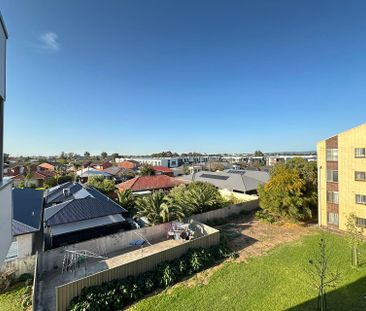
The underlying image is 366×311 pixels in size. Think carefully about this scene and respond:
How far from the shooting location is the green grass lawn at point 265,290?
35.4ft

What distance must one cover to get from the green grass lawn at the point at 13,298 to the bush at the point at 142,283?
10.2 ft

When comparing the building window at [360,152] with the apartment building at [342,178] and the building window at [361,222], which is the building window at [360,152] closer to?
the apartment building at [342,178]

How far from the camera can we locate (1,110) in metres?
4.82

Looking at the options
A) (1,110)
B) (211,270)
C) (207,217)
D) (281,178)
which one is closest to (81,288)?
(211,270)

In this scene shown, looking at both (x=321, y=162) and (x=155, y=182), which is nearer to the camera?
(x=321, y=162)

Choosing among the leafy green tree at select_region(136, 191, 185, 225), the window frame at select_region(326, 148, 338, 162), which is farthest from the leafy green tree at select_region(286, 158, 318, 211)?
the leafy green tree at select_region(136, 191, 185, 225)

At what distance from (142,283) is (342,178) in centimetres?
1843

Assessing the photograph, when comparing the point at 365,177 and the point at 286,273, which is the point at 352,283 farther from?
the point at 365,177

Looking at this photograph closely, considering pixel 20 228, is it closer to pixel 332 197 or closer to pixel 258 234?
pixel 258 234

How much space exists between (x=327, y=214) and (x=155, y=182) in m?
23.0

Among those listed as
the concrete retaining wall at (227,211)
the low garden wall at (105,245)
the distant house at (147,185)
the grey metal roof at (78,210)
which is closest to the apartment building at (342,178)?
the concrete retaining wall at (227,211)

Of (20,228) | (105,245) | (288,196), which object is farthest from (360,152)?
A: (20,228)

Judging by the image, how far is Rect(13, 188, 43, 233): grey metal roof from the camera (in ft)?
56.0

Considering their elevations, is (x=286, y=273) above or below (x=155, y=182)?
below
